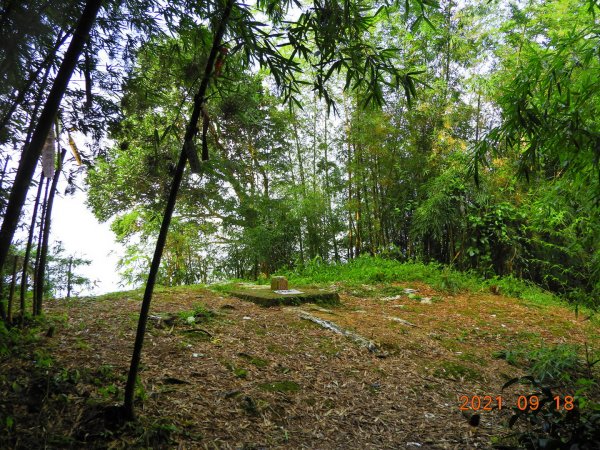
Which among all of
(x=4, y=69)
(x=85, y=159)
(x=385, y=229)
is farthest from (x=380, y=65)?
(x=385, y=229)

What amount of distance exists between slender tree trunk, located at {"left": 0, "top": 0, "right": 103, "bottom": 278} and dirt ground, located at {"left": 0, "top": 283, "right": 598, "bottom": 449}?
786 mm

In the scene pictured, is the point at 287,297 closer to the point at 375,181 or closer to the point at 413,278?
the point at 413,278

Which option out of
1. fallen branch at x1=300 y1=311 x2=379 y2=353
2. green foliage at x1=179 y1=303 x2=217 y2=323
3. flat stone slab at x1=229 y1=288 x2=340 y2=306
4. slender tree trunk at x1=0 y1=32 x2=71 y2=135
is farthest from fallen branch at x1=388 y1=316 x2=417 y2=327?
slender tree trunk at x1=0 y1=32 x2=71 y2=135

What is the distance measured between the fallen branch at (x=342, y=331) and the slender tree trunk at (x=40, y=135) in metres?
2.76

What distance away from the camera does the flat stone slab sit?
447cm

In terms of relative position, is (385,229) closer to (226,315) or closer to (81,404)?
(226,315)

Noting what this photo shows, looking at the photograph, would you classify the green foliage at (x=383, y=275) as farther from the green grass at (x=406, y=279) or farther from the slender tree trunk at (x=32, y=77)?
the slender tree trunk at (x=32, y=77)

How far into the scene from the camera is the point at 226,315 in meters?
3.75

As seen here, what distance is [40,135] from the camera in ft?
5.29

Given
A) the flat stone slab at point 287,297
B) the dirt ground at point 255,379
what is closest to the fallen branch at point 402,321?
the dirt ground at point 255,379

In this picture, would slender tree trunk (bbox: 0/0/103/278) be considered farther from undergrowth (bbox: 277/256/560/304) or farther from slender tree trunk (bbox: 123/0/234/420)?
Result: undergrowth (bbox: 277/256/560/304)

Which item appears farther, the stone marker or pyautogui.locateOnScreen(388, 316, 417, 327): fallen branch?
the stone marker

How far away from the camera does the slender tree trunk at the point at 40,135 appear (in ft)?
5.25

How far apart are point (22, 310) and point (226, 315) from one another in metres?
1.69
